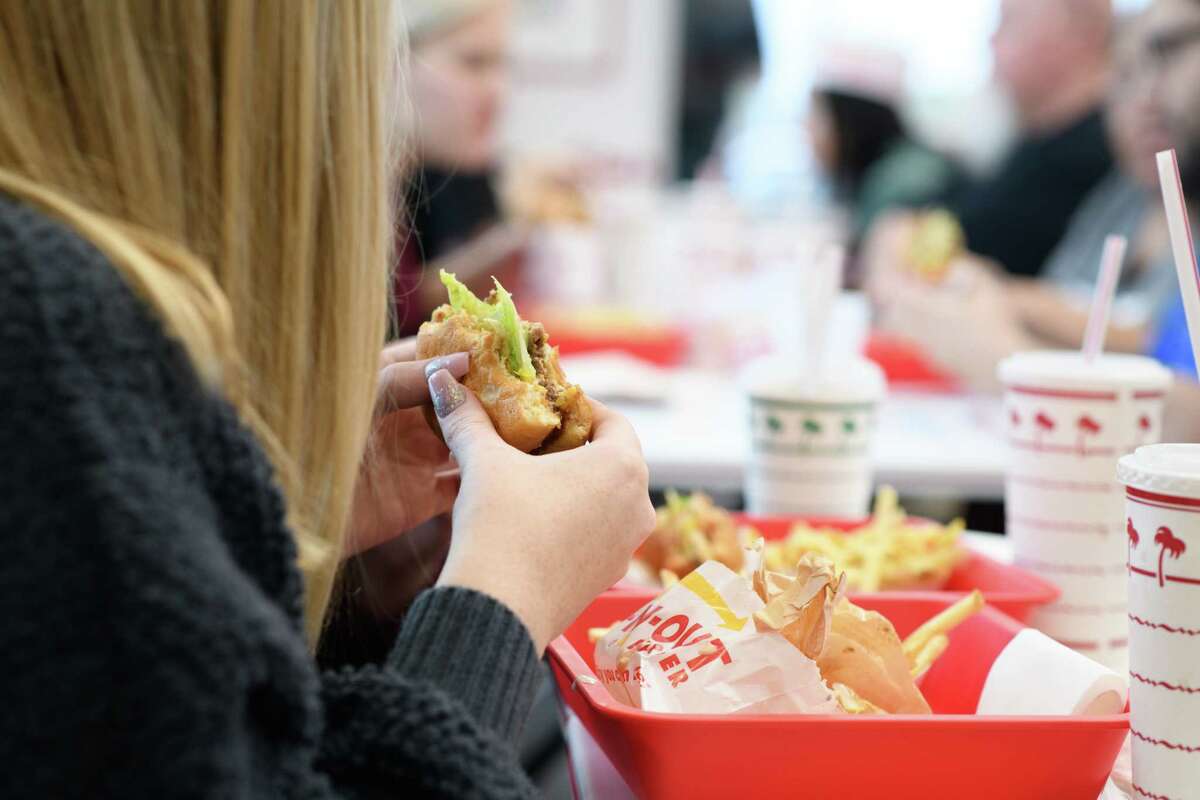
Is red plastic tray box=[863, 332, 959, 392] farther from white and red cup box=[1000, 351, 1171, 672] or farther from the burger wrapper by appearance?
the burger wrapper

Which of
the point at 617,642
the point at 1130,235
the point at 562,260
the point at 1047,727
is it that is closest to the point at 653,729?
the point at 617,642

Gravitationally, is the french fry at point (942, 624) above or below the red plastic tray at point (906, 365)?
above

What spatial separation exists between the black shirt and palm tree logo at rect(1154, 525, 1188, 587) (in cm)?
347

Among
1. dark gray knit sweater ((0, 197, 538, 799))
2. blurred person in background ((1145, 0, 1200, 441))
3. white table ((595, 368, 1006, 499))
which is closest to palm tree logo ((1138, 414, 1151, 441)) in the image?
white table ((595, 368, 1006, 499))

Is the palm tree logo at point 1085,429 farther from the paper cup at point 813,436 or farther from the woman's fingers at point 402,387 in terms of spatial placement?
the woman's fingers at point 402,387

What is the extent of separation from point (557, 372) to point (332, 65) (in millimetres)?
252

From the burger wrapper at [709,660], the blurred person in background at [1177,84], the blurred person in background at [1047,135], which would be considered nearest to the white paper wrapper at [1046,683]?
the burger wrapper at [709,660]

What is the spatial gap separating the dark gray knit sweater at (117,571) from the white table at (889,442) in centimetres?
94

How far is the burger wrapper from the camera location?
72cm

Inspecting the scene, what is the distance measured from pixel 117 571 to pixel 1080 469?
0.81 meters

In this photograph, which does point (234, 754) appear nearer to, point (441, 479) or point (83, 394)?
point (83, 394)

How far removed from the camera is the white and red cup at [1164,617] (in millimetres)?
664

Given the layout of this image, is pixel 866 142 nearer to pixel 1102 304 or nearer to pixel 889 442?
pixel 889 442

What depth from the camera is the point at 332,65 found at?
69 cm
